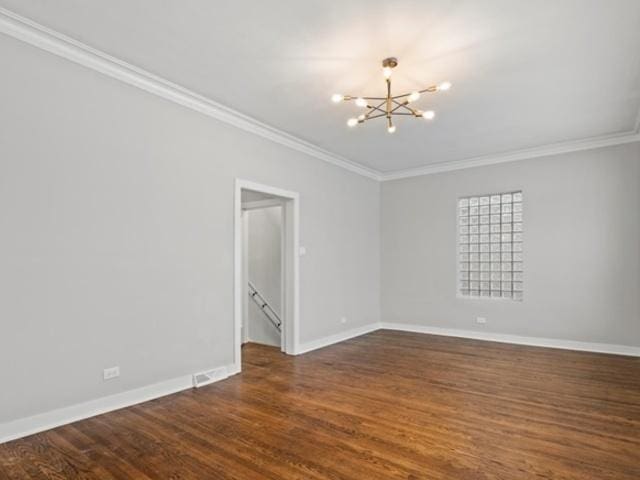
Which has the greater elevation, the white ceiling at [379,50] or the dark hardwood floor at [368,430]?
the white ceiling at [379,50]

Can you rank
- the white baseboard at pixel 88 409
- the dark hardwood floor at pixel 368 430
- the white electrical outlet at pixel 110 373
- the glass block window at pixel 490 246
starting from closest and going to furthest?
the dark hardwood floor at pixel 368 430, the white baseboard at pixel 88 409, the white electrical outlet at pixel 110 373, the glass block window at pixel 490 246

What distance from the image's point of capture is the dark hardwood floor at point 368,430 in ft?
7.75

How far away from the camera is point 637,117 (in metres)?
4.57

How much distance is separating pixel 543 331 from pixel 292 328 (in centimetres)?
378

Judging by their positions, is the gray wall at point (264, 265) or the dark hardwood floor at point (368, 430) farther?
the gray wall at point (264, 265)

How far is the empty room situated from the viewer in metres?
2.62

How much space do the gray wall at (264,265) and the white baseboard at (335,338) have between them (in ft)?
2.45

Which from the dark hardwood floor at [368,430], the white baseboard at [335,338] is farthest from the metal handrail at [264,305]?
the dark hardwood floor at [368,430]

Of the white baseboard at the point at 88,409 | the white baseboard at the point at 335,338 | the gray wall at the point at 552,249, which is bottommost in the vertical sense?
the white baseboard at the point at 335,338

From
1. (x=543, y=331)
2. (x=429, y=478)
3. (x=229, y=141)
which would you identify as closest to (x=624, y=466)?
(x=429, y=478)

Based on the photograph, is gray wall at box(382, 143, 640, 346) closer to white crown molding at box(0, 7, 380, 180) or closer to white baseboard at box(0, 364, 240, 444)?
white crown molding at box(0, 7, 380, 180)

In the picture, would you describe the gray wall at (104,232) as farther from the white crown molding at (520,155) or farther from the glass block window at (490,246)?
the glass block window at (490,246)

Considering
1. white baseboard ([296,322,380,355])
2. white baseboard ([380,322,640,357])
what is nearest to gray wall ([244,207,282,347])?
white baseboard ([296,322,380,355])

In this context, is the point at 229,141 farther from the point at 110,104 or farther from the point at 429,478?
the point at 429,478
